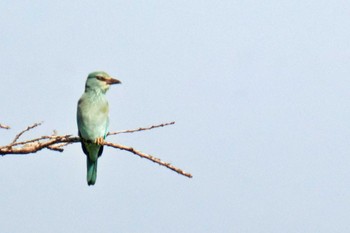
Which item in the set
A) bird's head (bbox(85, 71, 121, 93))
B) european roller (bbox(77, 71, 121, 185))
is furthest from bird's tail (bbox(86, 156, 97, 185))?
bird's head (bbox(85, 71, 121, 93))

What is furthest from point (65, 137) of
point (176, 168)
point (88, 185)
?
point (88, 185)

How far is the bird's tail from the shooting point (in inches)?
268

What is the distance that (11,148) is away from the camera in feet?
12.7

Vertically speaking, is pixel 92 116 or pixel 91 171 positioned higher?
pixel 92 116

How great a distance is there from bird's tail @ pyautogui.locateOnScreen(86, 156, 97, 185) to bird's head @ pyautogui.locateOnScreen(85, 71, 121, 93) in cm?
81

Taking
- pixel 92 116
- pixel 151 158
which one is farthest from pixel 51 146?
pixel 92 116

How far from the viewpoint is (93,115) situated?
668 cm

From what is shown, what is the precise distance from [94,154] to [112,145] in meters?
2.61

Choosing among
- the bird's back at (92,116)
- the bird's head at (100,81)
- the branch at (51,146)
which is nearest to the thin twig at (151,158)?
the branch at (51,146)

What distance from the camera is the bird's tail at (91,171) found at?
6801mm

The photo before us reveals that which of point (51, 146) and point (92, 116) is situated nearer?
point (51, 146)

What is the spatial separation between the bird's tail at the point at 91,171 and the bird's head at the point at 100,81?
2.66 feet

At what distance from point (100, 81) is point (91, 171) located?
3.33 feet

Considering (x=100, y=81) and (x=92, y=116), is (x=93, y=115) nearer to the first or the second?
(x=92, y=116)
